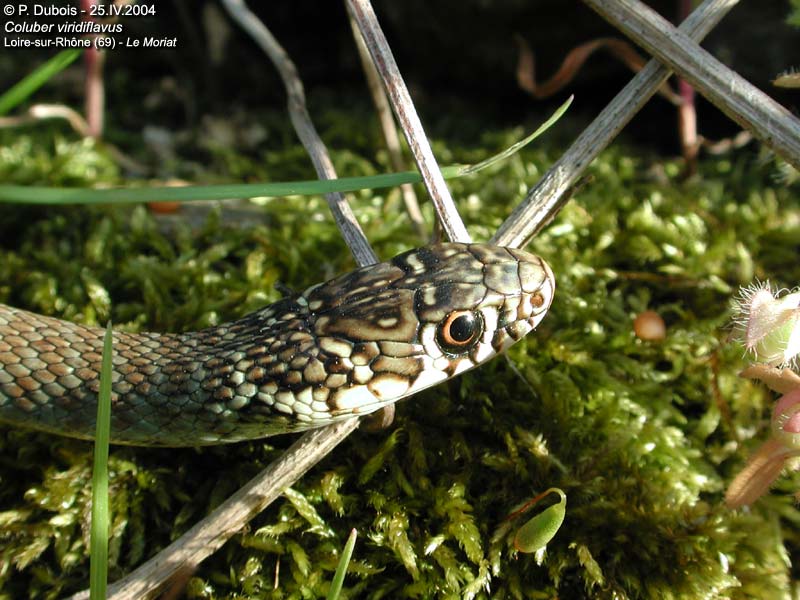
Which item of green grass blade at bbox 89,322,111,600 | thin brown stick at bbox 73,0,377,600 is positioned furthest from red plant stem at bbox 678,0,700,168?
green grass blade at bbox 89,322,111,600

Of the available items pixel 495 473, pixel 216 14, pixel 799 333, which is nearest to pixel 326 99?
pixel 216 14

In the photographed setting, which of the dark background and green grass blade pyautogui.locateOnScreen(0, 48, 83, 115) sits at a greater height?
the dark background

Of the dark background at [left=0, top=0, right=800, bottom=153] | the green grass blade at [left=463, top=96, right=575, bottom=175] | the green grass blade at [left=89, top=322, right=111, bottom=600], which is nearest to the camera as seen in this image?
the green grass blade at [left=89, top=322, right=111, bottom=600]

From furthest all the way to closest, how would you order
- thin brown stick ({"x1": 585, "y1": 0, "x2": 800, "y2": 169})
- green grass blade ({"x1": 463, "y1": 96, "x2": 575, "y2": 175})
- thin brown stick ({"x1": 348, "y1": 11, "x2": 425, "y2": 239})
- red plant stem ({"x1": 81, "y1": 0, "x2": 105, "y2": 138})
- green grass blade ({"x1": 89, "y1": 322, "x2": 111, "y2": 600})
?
red plant stem ({"x1": 81, "y1": 0, "x2": 105, "y2": 138}) → thin brown stick ({"x1": 348, "y1": 11, "x2": 425, "y2": 239}) → thin brown stick ({"x1": 585, "y1": 0, "x2": 800, "y2": 169}) → green grass blade ({"x1": 463, "y1": 96, "x2": 575, "y2": 175}) → green grass blade ({"x1": 89, "y1": 322, "x2": 111, "y2": 600})

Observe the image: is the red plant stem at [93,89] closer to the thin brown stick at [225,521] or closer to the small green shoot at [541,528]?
the thin brown stick at [225,521]

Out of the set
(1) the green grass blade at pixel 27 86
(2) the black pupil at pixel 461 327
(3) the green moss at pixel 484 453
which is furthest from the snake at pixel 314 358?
(1) the green grass blade at pixel 27 86

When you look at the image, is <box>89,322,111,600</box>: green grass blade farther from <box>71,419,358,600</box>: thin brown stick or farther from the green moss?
the green moss
